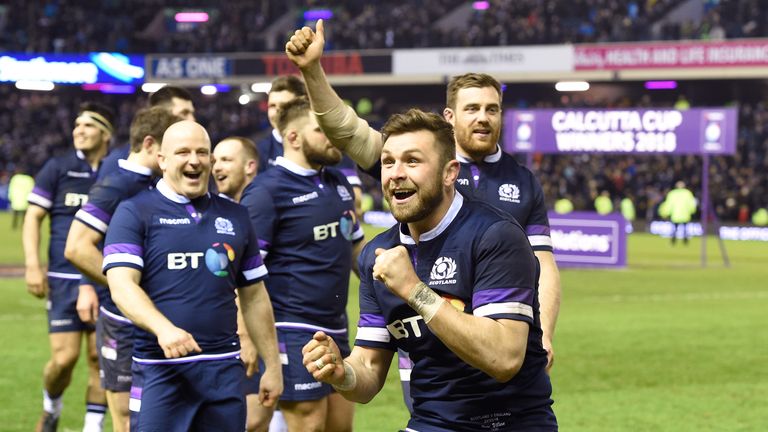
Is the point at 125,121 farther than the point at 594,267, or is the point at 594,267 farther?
the point at 125,121

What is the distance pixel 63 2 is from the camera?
62.6 m

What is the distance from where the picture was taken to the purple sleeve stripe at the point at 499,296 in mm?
4332

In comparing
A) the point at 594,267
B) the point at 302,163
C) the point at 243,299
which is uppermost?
the point at 302,163

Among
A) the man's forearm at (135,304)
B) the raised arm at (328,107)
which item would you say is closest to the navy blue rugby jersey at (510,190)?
the raised arm at (328,107)

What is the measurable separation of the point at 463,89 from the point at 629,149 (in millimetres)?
21484

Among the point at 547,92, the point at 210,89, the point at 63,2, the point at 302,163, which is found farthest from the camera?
the point at 63,2

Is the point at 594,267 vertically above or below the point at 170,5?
below

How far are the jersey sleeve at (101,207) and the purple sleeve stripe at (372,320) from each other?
2838mm

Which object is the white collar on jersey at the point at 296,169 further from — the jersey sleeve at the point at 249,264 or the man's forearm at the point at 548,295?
the man's forearm at the point at 548,295

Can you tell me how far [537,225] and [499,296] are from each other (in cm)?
255

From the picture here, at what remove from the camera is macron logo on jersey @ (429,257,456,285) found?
14.7 ft

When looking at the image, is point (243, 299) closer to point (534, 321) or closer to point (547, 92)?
point (534, 321)

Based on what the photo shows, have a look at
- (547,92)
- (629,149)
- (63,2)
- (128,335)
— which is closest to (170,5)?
(63,2)

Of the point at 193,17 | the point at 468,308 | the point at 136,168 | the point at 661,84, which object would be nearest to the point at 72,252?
the point at 136,168
